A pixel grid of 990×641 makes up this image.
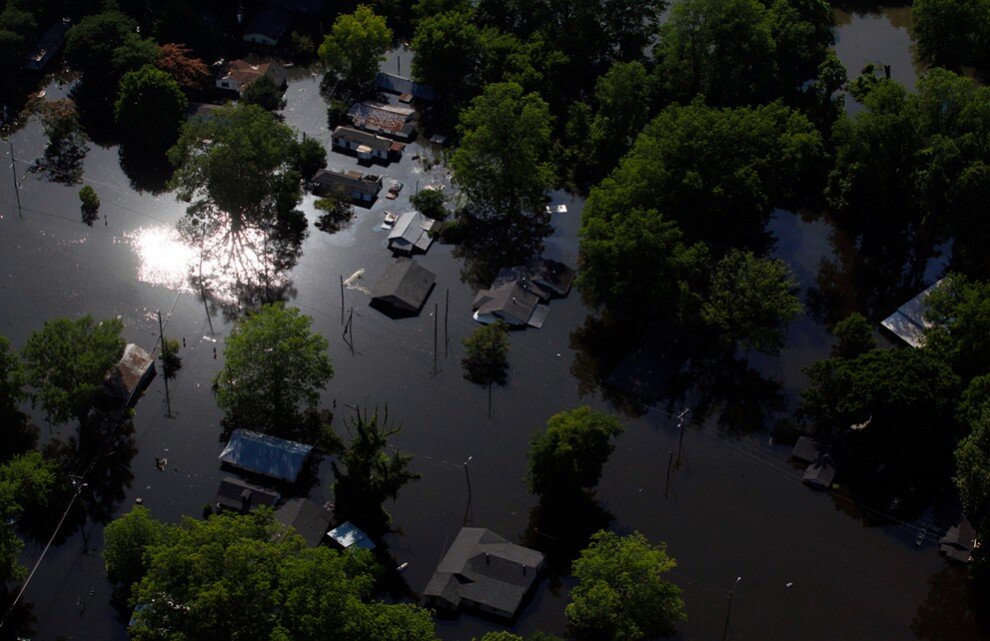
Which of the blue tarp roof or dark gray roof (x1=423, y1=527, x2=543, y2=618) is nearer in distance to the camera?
dark gray roof (x1=423, y1=527, x2=543, y2=618)

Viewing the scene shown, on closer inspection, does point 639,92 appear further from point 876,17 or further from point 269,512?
point 269,512

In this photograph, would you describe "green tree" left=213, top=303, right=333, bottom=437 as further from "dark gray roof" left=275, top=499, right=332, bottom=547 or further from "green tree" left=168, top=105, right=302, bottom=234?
"green tree" left=168, top=105, right=302, bottom=234

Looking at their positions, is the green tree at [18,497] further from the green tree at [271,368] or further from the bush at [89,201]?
the bush at [89,201]

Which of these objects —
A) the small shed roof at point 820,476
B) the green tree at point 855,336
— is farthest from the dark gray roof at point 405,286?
the green tree at point 855,336

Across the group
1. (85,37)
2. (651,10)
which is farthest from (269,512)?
(651,10)

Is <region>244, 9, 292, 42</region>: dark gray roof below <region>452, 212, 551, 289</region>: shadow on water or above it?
above

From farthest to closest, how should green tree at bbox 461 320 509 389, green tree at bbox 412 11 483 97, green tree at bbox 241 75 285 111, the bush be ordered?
green tree at bbox 412 11 483 97, green tree at bbox 241 75 285 111, the bush, green tree at bbox 461 320 509 389

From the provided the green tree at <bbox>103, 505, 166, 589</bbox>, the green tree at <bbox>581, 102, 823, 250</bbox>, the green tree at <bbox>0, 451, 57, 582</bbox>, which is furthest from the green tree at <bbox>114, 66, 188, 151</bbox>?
the green tree at <bbox>103, 505, 166, 589</bbox>
